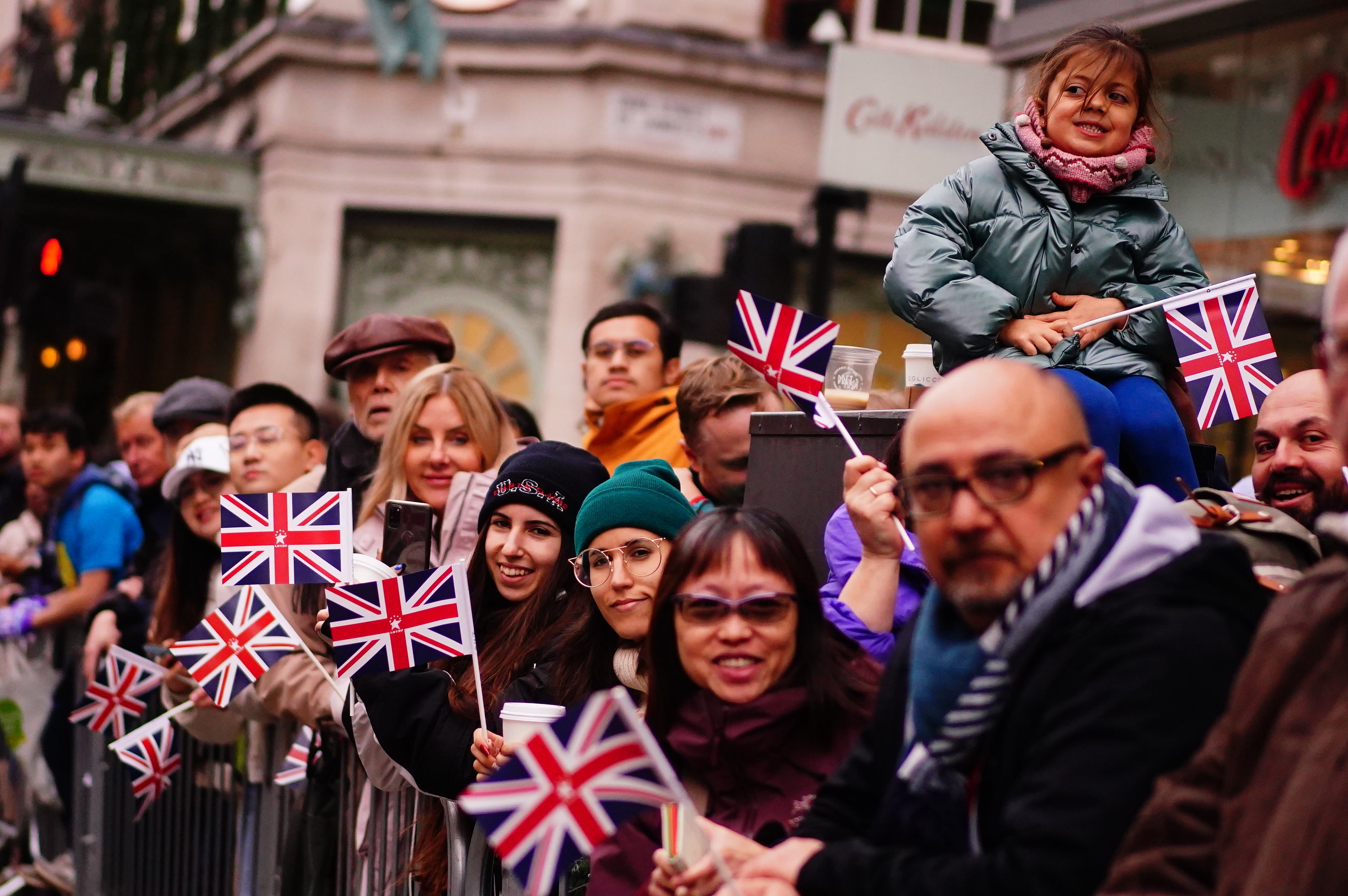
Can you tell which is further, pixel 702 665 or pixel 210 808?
pixel 210 808

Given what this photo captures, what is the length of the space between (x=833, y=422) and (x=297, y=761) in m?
2.62

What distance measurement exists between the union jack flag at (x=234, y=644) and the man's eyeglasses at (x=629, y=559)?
1351 mm

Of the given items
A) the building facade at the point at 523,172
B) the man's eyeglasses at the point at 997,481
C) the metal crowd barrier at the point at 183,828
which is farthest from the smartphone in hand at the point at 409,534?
the building facade at the point at 523,172

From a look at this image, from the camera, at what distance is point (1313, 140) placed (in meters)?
9.62

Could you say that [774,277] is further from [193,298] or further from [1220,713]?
[193,298]

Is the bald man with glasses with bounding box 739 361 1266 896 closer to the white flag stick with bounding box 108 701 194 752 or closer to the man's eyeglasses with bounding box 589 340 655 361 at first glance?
the white flag stick with bounding box 108 701 194 752

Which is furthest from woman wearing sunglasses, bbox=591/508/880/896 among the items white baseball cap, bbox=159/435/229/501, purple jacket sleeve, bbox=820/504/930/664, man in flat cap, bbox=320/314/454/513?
white baseball cap, bbox=159/435/229/501

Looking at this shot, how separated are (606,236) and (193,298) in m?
8.93

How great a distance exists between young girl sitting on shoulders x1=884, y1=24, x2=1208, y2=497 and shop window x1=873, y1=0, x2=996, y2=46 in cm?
1336

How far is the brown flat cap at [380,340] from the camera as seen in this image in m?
6.80

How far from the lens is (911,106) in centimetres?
1316

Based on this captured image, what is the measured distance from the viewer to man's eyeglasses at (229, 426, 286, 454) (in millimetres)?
6977

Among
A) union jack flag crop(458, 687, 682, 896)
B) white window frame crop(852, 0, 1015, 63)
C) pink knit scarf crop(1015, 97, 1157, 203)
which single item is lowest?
union jack flag crop(458, 687, 682, 896)

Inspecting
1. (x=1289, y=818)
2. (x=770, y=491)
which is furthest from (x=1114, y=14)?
(x=1289, y=818)
